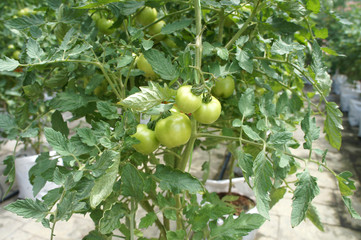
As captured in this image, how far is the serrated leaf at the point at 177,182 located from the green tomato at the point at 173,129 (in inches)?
2.7

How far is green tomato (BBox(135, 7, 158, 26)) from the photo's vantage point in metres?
0.64

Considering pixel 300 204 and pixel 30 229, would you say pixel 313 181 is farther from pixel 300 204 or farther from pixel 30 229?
pixel 30 229

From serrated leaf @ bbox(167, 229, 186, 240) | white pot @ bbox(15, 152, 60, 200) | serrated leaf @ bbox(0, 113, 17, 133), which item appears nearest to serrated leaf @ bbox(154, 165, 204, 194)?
serrated leaf @ bbox(167, 229, 186, 240)

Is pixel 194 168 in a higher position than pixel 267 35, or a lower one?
lower

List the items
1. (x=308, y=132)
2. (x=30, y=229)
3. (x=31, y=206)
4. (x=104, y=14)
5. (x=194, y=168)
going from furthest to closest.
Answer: (x=194, y=168)
(x=30, y=229)
(x=104, y=14)
(x=308, y=132)
(x=31, y=206)

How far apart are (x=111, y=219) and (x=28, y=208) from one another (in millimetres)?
135

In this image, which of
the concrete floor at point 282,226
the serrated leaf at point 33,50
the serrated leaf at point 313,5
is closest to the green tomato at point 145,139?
the serrated leaf at point 33,50

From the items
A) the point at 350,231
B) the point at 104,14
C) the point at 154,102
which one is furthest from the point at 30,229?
the point at 350,231

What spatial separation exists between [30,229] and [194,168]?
1077mm

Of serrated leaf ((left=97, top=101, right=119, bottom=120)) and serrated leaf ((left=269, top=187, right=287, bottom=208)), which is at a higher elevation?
serrated leaf ((left=97, top=101, right=119, bottom=120))

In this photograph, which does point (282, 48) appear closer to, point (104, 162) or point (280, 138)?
point (280, 138)

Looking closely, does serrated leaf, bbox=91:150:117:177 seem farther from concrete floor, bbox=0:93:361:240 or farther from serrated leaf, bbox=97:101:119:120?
concrete floor, bbox=0:93:361:240

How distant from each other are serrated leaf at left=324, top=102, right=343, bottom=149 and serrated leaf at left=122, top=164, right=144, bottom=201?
39 centimetres

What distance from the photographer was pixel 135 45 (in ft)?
1.77
